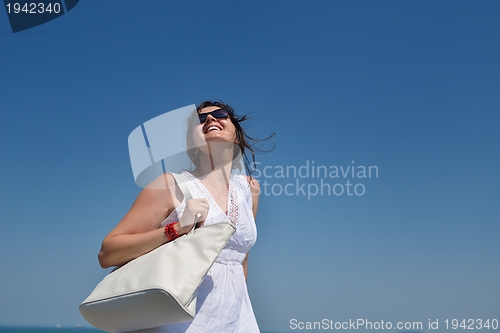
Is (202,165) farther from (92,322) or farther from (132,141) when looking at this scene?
(92,322)

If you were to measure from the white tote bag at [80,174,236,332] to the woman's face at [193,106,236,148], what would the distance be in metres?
0.72

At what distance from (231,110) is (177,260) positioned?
124 cm

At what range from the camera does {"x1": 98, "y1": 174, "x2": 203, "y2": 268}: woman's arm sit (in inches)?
86.9

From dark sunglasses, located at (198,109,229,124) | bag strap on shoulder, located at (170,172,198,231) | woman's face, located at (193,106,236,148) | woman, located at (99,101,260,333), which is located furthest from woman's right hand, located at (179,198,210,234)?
dark sunglasses, located at (198,109,229,124)

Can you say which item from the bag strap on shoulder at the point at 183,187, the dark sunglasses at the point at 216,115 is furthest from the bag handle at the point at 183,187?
the dark sunglasses at the point at 216,115

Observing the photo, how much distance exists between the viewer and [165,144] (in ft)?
9.33

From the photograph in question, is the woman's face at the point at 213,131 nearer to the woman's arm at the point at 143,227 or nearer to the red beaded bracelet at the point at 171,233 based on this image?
the woman's arm at the point at 143,227

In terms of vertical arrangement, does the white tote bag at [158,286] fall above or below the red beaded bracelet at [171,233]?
below

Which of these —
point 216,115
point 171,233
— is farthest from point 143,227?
point 216,115

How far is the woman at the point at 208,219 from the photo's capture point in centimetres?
222

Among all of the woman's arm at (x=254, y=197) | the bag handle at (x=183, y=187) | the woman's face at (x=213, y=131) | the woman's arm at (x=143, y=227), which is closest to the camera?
the woman's arm at (x=143, y=227)

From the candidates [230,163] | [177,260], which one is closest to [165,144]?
[230,163]

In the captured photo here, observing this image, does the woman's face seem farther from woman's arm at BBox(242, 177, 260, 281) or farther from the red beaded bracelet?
the red beaded bracelet

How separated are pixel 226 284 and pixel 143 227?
0.48 m
